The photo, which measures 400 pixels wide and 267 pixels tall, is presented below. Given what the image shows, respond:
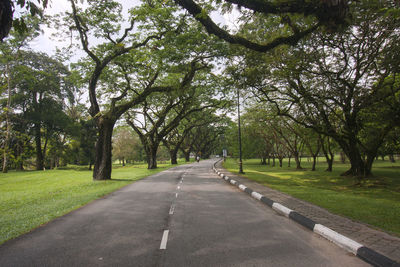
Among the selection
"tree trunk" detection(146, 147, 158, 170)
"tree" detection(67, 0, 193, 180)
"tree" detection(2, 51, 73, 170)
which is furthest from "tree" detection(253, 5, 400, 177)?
"tree" detection(2, 51, 73, 170)

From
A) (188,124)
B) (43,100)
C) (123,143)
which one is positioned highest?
(43,100)

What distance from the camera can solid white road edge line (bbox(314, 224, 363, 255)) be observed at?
13.3 feet

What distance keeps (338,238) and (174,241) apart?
124 inches

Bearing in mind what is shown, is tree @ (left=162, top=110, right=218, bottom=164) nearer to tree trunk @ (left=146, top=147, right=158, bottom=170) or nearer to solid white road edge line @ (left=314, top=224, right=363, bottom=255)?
tree trunk @ (left=146, top=147, right=158, bottom=170)

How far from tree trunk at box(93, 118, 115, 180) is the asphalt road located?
402 inches

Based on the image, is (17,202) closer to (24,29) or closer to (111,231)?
(111,231)

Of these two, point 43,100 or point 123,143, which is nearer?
point 43,100

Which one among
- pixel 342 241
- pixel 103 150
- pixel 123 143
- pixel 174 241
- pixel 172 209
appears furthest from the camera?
pixel 123 143

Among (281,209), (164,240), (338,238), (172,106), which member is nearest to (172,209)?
(164,240)

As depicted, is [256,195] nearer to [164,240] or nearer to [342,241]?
[342,241]

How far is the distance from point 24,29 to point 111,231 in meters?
4.54

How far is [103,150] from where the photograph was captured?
1689cm

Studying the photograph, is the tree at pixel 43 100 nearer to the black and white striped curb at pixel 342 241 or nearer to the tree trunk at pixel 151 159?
the tree trunk at pixel 151 159

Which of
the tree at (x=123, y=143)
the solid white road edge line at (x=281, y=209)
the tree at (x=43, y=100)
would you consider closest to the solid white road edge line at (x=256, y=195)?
the solid white road edge line at (x=281, y=209)
